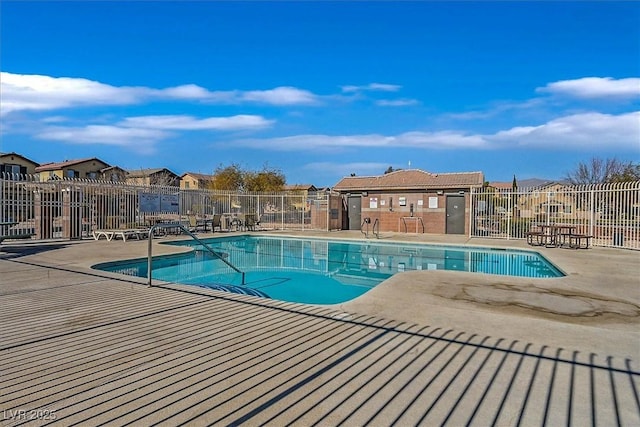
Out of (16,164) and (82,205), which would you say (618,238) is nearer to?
(82,205)

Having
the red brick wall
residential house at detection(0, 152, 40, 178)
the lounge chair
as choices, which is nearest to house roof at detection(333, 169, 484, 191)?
the red brick wall

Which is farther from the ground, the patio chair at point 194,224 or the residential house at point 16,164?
the residential house at point 16,164

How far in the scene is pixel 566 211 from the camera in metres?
14.9

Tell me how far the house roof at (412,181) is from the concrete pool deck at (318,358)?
1454cm

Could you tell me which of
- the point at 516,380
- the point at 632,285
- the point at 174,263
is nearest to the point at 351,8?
the point at 174,263

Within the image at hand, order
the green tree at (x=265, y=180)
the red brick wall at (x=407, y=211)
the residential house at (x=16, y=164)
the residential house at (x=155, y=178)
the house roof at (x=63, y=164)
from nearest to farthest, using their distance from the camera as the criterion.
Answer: the red brick wall at (x=407, y=211)
the green tree at (x=265, y=180)
the residential house at (x=155, y=178)
the residential house at (x=16, y=164)
the house roof at (x=63, y=164)

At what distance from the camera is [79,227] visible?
14062mm

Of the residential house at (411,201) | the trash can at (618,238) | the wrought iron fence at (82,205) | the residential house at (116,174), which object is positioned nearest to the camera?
the wrought iron fence at (82,205)

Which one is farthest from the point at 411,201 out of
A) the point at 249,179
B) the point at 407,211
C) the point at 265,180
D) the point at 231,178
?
the point at 231,178

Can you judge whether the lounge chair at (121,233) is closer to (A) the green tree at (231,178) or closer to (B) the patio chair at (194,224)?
(B) the patio chair at (194,224)

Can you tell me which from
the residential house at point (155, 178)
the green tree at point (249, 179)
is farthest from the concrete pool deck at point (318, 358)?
the residential house at point (155, 178)

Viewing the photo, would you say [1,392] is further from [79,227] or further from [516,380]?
[79,227]

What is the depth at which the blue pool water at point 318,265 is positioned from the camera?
28.3ft

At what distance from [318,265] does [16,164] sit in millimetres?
53663
